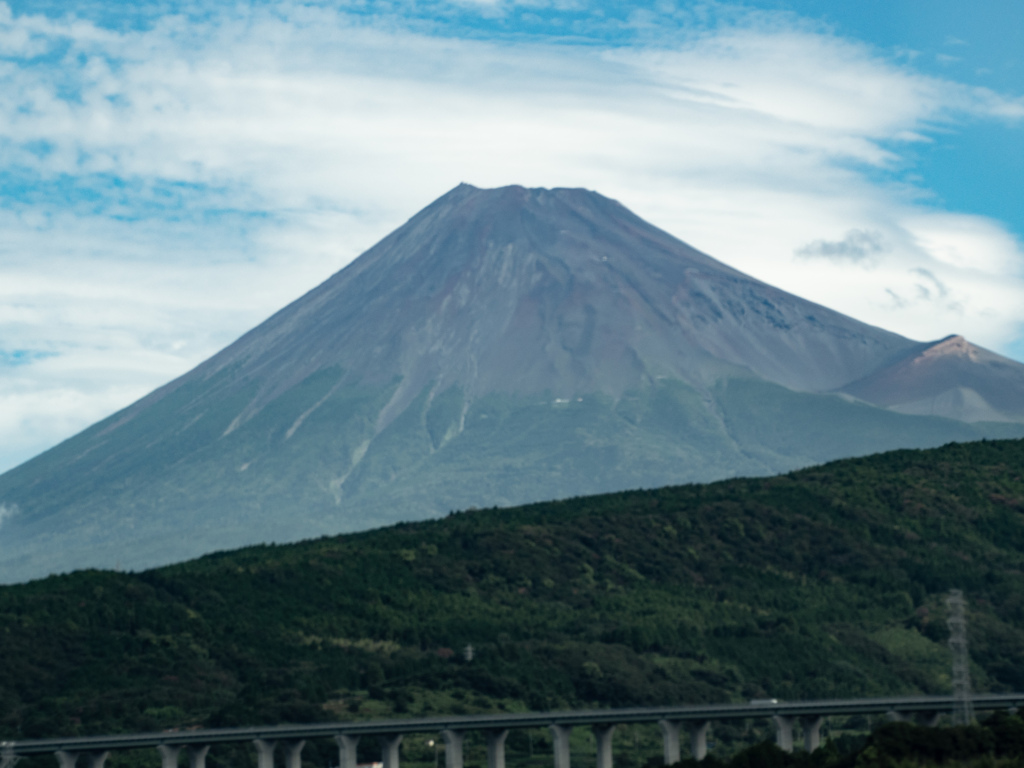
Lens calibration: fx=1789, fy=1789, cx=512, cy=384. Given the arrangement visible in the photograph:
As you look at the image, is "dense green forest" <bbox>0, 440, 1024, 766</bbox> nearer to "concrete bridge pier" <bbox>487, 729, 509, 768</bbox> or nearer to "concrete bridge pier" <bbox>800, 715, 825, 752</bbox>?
"concrete bridge pier" <bbox>487, 729, 509, 768</bbox>

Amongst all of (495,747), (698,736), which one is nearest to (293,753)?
(495,747)

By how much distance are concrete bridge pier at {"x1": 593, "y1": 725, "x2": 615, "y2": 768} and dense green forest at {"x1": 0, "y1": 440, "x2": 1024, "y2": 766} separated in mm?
22328

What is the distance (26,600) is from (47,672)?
734 inches

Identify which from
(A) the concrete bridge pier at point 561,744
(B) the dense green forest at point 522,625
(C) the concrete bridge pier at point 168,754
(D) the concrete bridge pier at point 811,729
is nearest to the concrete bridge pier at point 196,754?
(C) the concrete bridge pier at point 168,754

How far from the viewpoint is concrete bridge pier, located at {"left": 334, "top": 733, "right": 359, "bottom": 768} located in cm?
10688

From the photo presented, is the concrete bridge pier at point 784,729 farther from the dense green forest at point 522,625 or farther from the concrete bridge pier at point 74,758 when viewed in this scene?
the concrete bridge pier at point 74,758

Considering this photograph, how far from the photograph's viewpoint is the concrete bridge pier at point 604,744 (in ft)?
348

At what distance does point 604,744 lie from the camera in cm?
10619

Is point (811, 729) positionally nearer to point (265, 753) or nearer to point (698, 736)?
point (698, 736)

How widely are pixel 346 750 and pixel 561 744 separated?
12875mm

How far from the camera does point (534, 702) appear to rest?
458ft

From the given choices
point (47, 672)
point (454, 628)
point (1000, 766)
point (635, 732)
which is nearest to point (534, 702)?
point (635, 732)

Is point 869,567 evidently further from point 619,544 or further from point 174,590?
point 174,590

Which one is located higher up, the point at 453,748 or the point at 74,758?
the point at 74,758
